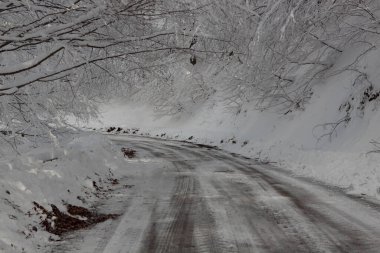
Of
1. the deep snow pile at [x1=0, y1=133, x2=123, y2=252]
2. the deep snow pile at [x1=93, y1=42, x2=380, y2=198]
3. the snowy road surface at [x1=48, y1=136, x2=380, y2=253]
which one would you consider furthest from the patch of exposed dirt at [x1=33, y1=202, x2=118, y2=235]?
the deep snow pile at [x1=93, y1=42, x2=380, y2=198]

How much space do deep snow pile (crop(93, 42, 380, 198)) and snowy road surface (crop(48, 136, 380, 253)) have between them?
1502mm

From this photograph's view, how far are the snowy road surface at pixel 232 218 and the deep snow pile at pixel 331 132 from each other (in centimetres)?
150

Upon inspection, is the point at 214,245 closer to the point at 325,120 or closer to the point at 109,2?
the point at 109,2

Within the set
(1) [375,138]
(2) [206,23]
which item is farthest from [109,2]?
(1) [375,138]

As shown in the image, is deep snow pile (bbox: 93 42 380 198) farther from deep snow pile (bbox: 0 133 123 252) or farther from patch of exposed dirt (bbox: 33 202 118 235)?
deep snow pile (bbox: 0 133 123 252)

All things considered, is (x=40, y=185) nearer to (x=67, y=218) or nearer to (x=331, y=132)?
(x=67, y=218)

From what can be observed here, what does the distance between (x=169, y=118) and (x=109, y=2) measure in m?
36.7

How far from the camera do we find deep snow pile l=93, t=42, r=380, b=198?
39.8 feet

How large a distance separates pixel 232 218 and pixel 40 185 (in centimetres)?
334

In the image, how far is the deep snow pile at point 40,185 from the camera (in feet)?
20.0

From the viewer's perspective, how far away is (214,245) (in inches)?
233

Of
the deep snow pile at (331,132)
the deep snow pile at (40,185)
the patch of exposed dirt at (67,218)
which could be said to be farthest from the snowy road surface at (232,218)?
the deep snow pile at (331,132)

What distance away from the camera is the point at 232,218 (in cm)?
741

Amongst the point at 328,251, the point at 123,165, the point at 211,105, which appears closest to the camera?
the point at 328,251
